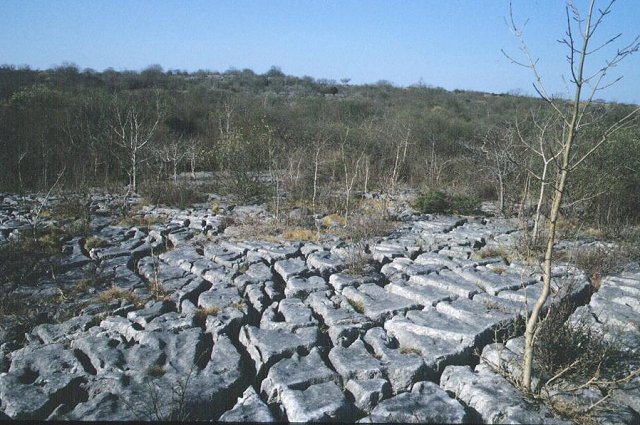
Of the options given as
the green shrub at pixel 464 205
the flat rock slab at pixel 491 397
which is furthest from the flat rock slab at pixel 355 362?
the green shrub at pixel 464 205

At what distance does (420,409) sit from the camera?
143 inches

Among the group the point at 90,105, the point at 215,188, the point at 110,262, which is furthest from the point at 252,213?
the point at 90,105

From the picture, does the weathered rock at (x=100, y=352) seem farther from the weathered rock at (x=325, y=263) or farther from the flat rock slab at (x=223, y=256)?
the weathered rock at (x=325, y=263)

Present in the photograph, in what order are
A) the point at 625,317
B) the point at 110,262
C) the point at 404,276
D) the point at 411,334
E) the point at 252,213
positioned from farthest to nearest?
the point at 252,213
the point at 110,262
the point at 404,276
the point at 625,317
the point at 411,334

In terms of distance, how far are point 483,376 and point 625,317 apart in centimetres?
230

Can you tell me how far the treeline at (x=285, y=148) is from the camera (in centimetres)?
948

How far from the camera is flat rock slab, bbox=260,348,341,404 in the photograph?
3.94 meters

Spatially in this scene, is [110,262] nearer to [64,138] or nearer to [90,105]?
[64,138]

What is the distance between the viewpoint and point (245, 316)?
529cm

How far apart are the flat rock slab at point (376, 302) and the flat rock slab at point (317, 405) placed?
153 cm

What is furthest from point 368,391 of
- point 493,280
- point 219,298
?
point 493,280

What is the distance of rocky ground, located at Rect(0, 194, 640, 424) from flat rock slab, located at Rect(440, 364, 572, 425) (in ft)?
0.05

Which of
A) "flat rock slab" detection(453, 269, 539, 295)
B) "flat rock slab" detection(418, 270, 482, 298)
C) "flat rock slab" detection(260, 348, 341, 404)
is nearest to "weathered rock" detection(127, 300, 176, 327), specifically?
"flat rock slab" detection(260, 348, 341, 404)

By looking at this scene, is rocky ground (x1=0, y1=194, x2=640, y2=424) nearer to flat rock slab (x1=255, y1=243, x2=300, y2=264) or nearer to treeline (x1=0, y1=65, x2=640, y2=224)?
flat rock slab (x1=255, y1=243, x2=300, y2=264)
